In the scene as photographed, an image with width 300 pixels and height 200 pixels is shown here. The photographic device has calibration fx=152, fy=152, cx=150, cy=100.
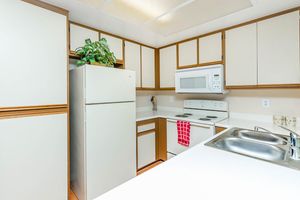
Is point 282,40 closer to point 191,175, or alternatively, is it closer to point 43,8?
point 191,175

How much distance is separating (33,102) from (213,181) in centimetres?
157

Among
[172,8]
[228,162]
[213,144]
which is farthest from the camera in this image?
[172,8]

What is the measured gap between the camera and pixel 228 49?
7.00ft

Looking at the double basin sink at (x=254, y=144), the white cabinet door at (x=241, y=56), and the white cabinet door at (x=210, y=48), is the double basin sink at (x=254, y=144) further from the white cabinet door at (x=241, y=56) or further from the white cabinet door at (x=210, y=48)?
the white cabinet door at (x=210, y=48)

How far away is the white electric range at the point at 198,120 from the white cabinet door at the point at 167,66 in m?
0.50

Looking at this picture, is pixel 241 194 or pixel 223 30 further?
pixel 223 30

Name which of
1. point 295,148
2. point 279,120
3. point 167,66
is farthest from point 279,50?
point 167,66

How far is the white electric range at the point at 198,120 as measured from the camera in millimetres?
2104

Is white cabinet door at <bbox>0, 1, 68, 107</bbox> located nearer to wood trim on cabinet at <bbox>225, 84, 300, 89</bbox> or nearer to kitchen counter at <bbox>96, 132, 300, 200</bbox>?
kitchen counter at <bbox>96, 132, 300, 200</bbox>

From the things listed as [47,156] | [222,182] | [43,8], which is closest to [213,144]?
[222,182]

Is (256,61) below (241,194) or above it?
above

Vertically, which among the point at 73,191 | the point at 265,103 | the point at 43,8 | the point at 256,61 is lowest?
the point at 73,191

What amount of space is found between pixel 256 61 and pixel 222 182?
71.7 inches

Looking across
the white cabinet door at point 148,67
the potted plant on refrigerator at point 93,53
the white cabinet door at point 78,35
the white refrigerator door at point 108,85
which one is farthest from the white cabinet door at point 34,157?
the white cabinet door at point 148,67
